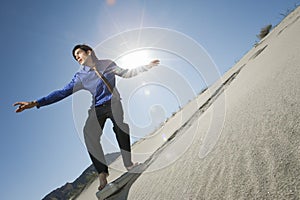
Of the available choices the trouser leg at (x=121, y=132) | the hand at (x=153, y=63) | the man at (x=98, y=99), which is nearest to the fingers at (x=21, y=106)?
the man at (x=98, y=99)

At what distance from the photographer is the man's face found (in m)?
2.67

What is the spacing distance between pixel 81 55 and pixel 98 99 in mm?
562

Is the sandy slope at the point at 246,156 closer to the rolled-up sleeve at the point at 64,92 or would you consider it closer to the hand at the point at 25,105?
the rolled-up sleeve at the point at 64,92

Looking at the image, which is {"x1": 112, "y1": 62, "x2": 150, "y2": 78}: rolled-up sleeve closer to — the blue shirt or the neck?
the blue shirt

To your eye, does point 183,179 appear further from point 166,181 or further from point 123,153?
point 123,153

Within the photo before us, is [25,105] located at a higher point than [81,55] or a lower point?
lower

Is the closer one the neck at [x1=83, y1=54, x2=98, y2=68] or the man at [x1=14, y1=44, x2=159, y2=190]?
the man at [x1=14, y1=44, x2=159, y2=190]

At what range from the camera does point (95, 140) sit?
7.73 feet

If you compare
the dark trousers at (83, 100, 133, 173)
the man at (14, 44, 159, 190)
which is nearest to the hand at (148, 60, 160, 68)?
the man at (14, 44, 159, 190)

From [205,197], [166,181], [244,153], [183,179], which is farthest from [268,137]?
[166,181]

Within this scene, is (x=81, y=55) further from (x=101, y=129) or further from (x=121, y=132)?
(x=121, y=132)

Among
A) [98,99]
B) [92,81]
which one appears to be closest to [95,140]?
[98,99]

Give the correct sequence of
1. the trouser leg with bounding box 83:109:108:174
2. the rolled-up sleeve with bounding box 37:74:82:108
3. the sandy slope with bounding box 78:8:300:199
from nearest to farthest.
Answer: the sandy slope with bounding box 78:8:300:199
the trouser leg with bounding box 83:109:108:174
the rolled-up sleeve with bounding box 37:74:82:108

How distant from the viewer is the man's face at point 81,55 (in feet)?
8.76
